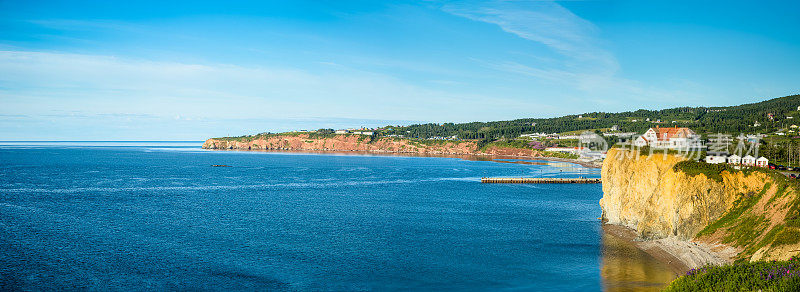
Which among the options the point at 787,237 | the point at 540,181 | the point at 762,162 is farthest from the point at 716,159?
the point at 787,237

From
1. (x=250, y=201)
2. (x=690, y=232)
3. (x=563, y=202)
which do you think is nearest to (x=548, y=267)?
(x=690, y=232)

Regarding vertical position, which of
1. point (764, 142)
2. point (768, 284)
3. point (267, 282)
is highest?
point (764, 142)

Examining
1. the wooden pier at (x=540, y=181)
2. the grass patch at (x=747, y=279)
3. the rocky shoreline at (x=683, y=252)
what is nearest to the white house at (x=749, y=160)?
the wooden pier at (x=540, y=181)

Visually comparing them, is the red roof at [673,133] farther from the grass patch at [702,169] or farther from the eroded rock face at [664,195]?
the grass patch at [702,169]

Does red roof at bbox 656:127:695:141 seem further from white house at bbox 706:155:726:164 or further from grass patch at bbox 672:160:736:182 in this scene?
grass patch at bbox 672:160:736:182

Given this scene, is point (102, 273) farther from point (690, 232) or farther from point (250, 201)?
point (690, 232)

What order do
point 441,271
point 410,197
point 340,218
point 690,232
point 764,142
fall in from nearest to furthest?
point 441,271, point 690,232, point 340,218, point 410,197, point 764,142
